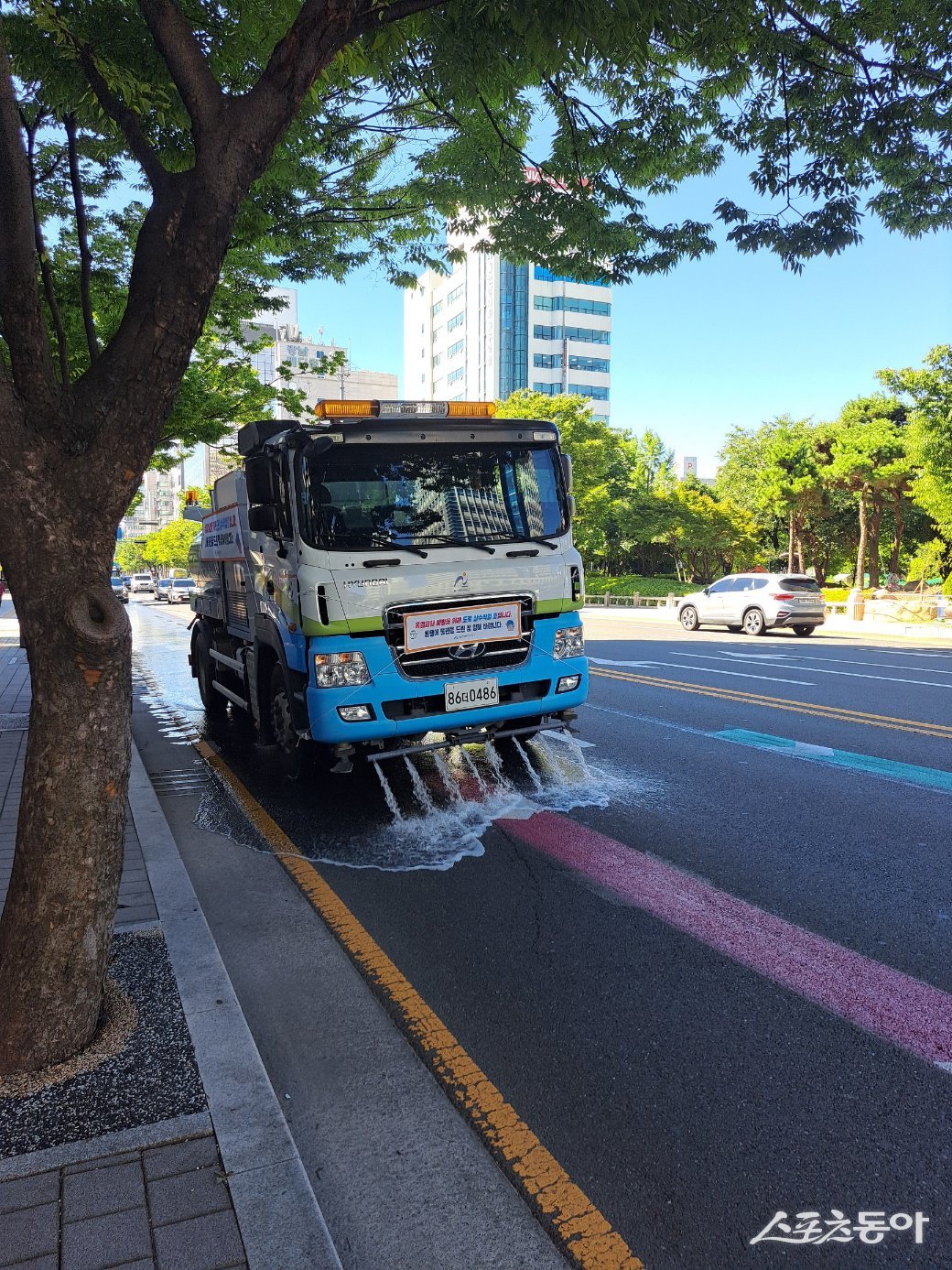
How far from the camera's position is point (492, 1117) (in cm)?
276

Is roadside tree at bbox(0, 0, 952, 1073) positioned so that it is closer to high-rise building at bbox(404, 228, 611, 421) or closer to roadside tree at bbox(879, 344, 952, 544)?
roadside tree at bbox(879, 344, 952, 544)

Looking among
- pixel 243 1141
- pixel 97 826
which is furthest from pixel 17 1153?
pixel 97 826

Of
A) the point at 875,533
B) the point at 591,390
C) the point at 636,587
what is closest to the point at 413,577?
the point at 875,533

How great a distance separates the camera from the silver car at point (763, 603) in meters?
23.0

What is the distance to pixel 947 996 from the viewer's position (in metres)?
3.44

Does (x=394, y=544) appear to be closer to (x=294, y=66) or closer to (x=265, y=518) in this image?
(x=265, y=518)

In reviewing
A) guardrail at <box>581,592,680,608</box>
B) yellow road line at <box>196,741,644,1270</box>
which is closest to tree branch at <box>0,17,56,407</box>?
yellow road line at <box>196,741,644,1270</box>

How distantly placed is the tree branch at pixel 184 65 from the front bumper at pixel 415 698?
3.32 meters

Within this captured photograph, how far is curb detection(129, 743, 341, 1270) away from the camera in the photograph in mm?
2197

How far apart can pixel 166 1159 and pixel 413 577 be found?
4.06 meters

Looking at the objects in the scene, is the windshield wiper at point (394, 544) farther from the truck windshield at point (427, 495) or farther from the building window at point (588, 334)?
the building window at point (588, 334)

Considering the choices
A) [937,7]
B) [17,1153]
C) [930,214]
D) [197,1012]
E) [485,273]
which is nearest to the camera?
[17,1153]

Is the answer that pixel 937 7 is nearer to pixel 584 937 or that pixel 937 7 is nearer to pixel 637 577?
pixel 584 937

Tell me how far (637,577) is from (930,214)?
48335 millimetres
